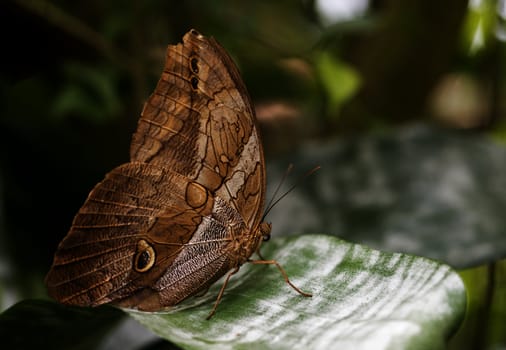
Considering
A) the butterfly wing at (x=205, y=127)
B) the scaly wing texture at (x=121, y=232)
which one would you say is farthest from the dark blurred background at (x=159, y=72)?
the butterfly wing at (x=205, y=127)

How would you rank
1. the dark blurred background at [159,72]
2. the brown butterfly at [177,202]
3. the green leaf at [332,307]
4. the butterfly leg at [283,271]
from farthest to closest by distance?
the dark blurred background at [159,72], the brown butterfly at [177,202], the butterfly leg at [283,271], the green leaf at [332,307]

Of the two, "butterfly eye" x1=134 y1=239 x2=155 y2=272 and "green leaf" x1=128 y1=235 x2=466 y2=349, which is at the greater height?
"butterfly eye" x1=134 y1=239 x2=155 y2=272

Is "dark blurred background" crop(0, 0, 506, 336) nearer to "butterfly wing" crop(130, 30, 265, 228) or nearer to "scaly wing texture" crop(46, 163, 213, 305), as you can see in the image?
"scaly wing texture" crop(46, 163, 213, 305)

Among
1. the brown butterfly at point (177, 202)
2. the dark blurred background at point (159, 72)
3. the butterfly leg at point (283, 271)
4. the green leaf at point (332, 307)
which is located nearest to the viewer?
the green leaf at point (332, 307)

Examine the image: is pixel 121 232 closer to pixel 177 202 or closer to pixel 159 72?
pixel 177 202

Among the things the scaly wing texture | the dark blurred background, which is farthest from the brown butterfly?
the dark blurred background

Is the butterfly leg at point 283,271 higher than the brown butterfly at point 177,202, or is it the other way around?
the brown butterfly at point 177,202

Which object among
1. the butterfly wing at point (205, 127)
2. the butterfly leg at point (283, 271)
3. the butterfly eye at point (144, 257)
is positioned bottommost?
the butterfly leg at point (283, 271)

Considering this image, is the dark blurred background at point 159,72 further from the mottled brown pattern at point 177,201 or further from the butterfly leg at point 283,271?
the butterfly leg at point 283,271
